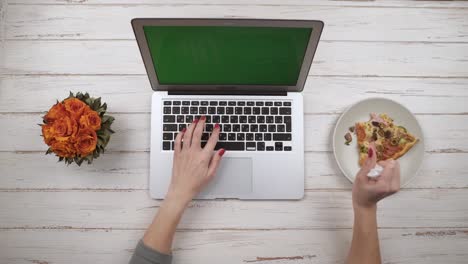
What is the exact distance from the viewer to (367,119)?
3.23 ft

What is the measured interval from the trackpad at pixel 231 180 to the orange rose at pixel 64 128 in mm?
352

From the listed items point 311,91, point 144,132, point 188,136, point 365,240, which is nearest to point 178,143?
point 188,136

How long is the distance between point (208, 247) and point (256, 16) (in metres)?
0.66

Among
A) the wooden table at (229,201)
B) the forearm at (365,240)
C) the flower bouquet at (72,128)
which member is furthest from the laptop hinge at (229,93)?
the forearm at (365,240)

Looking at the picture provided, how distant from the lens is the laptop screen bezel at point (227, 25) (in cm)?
71

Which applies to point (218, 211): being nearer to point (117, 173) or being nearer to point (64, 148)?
point (117, 173)

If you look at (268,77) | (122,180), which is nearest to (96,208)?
(122,180)

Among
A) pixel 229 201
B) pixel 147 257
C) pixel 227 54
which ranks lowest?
pixel 147 257

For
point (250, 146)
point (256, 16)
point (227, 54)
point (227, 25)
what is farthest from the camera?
point (256, 16)

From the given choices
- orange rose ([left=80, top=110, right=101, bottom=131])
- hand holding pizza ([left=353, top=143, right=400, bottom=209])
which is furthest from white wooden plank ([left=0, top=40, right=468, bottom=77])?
hand holding pizza ([left=353, top=143, right=400, bottom=209])

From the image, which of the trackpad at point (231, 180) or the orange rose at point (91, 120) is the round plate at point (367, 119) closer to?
the trackpad at point (231, 180)

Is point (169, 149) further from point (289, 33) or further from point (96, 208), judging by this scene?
point (289, 33)

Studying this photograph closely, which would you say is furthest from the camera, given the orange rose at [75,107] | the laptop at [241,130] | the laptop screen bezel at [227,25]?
the laptop at [241,130]

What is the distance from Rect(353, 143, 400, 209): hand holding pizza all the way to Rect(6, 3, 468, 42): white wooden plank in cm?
41
